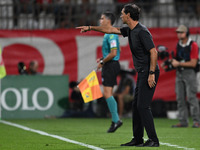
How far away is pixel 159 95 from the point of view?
1641 centimetres

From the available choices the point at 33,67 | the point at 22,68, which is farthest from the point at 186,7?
the point at 22,68

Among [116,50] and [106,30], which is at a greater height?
[106,30]

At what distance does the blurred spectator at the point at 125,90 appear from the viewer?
16031mm

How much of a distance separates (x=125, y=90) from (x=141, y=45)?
854 cm

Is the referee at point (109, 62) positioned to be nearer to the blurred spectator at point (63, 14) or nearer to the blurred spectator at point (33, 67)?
the blurred spectator at point (33, 67)

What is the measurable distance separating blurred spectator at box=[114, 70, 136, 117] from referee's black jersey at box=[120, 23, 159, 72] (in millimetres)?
8243

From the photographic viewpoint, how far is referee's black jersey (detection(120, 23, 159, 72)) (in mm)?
7449

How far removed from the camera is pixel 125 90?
16062 mm

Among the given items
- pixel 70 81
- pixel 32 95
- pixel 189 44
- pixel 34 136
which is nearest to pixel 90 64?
pixel 70 81

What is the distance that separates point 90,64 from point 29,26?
2259 millimetres

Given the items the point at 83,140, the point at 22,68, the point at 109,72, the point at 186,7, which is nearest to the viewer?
the point at 83,140

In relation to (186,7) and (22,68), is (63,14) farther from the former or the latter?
(186,7)

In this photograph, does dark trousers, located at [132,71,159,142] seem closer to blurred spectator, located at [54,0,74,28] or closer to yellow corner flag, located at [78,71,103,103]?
yellow corner flag, located at [78,71,103,103]

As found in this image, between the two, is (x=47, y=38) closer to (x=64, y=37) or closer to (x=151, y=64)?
(x=64, y=37)
